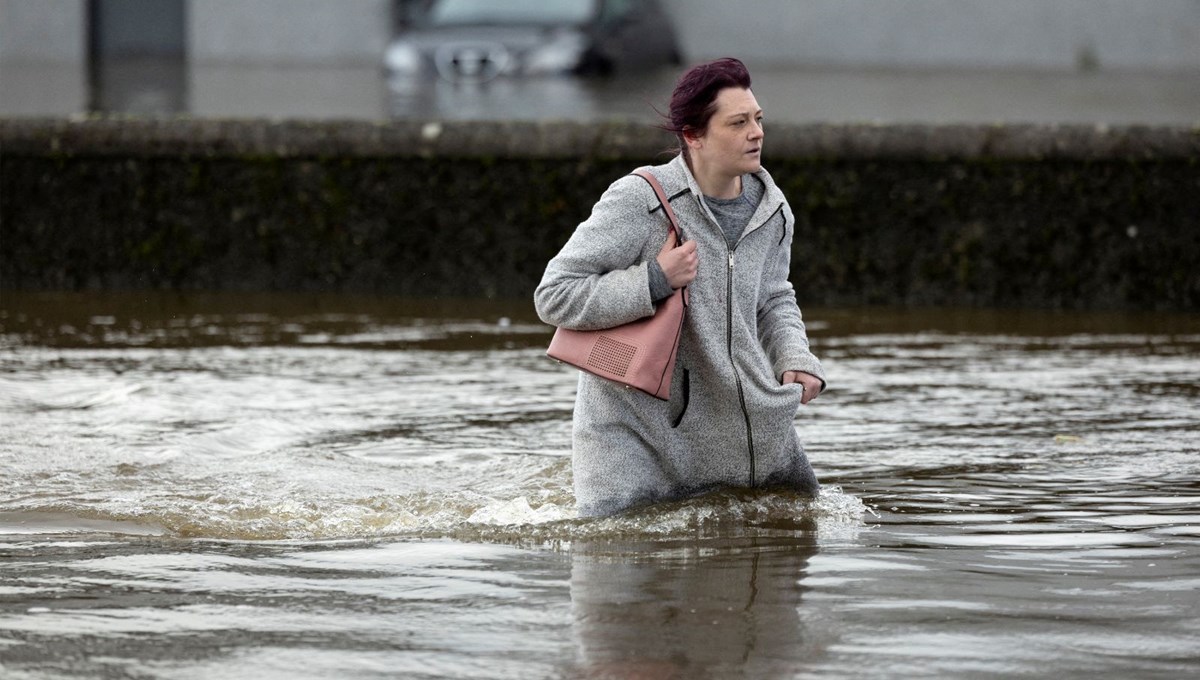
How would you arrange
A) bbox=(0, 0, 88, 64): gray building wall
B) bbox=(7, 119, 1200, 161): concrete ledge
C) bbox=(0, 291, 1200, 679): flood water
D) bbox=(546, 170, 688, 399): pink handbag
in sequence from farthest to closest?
bbox=(0, 0, 88, 64): gray building wall
bbox=(7, 119, 1200, 161): concrete ledge
bbox=(546, 170, 688, 399): pink handbag
bbox=(0, 291, 1200, 679): flood water

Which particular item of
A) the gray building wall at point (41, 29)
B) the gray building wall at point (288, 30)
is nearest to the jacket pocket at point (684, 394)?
the gray building wall at point (288, 30)

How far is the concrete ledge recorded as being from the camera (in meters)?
9.46

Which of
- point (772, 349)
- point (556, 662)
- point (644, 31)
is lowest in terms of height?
point (556, 662)

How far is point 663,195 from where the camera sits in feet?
15.5

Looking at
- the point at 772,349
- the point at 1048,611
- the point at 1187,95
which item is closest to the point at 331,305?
the point at 772,349

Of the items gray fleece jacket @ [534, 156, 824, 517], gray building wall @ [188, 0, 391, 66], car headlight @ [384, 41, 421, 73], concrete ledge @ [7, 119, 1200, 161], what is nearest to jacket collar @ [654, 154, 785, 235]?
gray fleece jacket @ [534, 156, 824, 517]

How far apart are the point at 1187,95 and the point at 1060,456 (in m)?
10.6

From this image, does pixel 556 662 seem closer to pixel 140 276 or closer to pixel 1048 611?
pixel 1048 611

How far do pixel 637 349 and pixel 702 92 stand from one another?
25.9 inches

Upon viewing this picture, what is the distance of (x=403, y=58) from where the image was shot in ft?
61.0

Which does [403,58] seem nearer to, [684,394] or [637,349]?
[684,394]

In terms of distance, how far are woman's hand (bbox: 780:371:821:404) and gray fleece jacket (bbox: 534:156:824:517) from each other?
0.02 meters

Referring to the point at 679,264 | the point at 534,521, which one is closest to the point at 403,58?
the point at 534,521

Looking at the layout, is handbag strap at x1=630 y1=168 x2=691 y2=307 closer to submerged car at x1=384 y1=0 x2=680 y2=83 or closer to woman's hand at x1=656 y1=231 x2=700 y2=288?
woman's hand at x1=656 y1=231 x2=700 y2=288
